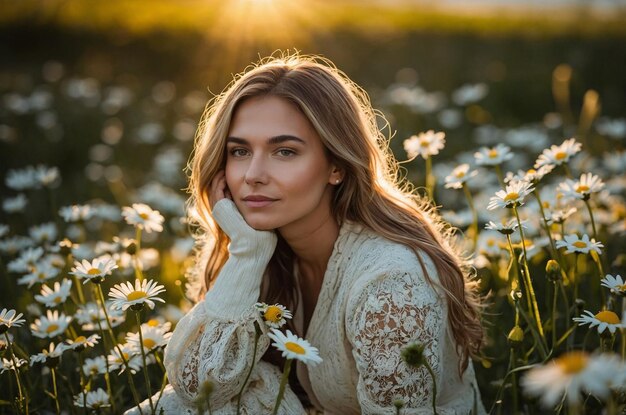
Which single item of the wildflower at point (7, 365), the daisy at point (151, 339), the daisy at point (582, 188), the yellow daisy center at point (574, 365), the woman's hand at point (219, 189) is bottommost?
the wildflower at point (7, 365)

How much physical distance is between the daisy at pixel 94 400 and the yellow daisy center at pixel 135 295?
0.39 metres

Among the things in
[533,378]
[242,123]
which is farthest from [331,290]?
[533,378]

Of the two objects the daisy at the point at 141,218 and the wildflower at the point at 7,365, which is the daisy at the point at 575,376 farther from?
the daisy at the point at 141,218

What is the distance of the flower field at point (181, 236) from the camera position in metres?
2.02

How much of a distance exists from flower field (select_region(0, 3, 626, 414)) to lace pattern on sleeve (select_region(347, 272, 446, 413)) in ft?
0.24

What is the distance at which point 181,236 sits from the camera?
12.9ft

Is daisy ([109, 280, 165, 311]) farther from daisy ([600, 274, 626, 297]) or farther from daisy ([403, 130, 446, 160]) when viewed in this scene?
daisy ([403, 130, 446, 160])

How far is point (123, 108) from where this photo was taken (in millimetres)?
7160

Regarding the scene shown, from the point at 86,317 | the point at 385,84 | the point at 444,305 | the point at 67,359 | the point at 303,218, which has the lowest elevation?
the point at 67,359

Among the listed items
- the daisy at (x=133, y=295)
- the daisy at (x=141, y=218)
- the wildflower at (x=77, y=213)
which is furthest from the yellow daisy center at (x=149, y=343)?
the wildflower at (x=77, y=213)

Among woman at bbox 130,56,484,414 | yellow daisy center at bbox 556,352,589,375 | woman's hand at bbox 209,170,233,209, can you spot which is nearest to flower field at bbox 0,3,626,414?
yellow daisy center at bbox 556,352,589,375

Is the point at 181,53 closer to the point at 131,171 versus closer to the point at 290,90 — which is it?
the point at 131,171

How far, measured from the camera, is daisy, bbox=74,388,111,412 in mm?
2139

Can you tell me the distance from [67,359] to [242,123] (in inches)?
45.0
